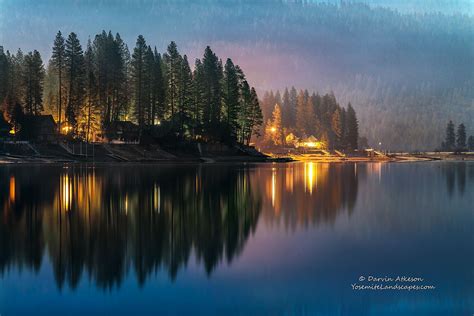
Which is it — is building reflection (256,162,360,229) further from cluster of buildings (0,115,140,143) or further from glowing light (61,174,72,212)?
cluster of buildings (0,115,140,143)

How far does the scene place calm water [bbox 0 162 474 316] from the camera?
11.4 m

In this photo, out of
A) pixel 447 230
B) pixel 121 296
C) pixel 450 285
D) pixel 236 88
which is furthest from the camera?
pixel 236 88

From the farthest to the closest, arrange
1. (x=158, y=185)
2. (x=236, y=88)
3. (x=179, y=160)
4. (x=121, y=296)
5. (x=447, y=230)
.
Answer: (x=236, y=88)
(x=179, y=160)
(x=158, y=185)
(x=447, y=230)
(x=121, y=296)

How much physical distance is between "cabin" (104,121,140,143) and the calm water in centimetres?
6620

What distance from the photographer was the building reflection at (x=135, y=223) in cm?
1421

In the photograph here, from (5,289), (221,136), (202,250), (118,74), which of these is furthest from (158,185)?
(118,74)

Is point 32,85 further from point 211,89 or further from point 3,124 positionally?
point 211,89

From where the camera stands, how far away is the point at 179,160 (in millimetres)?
93750

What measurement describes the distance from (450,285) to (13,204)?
22365mm

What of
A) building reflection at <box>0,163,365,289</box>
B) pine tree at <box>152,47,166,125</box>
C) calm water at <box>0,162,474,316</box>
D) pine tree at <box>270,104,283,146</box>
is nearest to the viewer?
calm water at <box>0,162,474,316</box>

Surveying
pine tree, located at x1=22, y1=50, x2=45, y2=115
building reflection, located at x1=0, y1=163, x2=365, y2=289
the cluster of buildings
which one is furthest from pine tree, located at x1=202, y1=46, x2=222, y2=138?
building reflection, located at x1=0, y1=163, x2=365, y2=289

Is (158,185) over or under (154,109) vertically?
under

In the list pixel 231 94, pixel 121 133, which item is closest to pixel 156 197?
pixel 121 133

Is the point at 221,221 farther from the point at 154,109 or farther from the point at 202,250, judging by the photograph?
the point at 154,109
